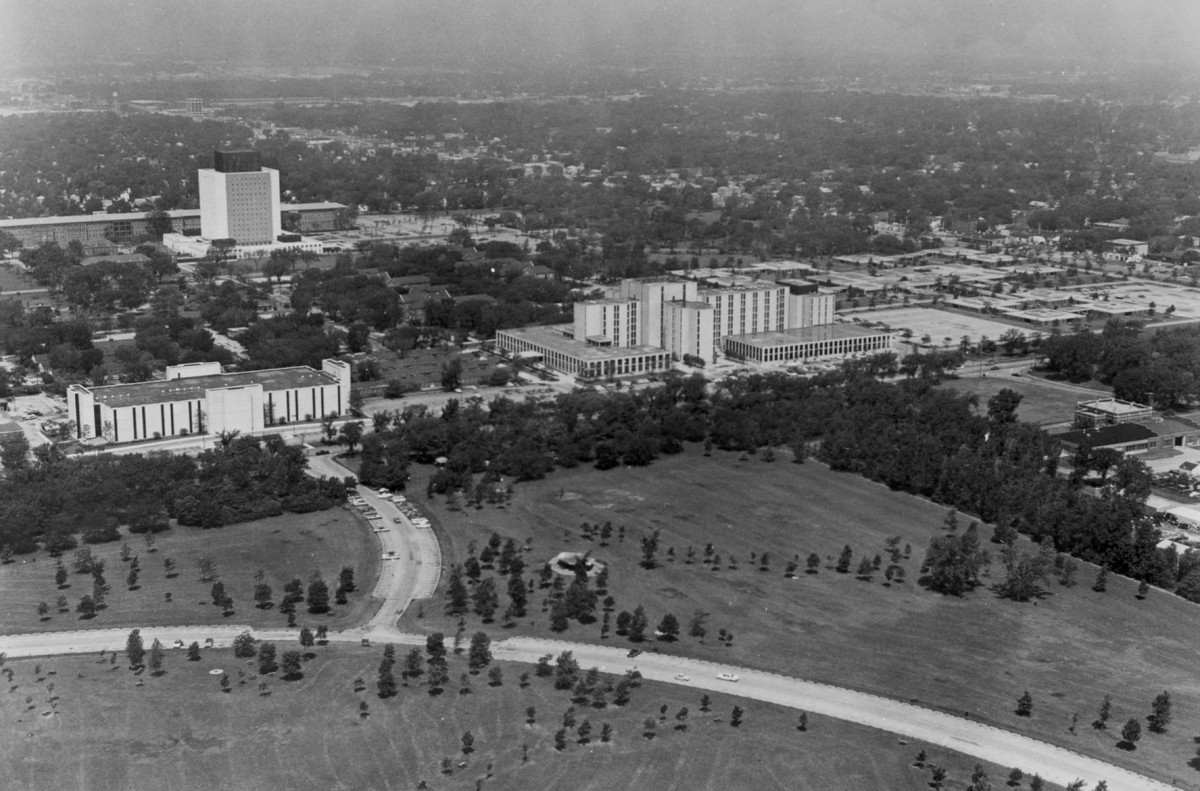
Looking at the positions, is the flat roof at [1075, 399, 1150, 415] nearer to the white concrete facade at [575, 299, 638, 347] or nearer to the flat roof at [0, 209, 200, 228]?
the white concrete facade at [575, 299, 638, 347]

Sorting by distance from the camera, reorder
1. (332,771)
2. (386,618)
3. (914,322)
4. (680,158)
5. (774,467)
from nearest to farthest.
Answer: (332,771)
(386,618)
(774,467)
(914,322)
(680,158)

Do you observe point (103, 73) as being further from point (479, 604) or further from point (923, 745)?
point (923, 745)

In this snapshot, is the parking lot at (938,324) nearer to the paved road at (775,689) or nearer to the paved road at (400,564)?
the paved road at (400,564)

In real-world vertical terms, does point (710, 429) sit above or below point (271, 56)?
below

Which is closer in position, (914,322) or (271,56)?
(914,322)

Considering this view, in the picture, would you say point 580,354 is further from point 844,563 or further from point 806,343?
point 844,563

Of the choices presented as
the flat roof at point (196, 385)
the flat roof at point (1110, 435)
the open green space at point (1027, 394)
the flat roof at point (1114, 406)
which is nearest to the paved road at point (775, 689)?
the flat roof at point (196, 385)

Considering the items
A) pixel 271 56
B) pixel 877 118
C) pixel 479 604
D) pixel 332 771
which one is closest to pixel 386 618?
pixel 479 604
